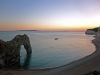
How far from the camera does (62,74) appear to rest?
23250mm

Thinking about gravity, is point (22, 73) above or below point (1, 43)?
below

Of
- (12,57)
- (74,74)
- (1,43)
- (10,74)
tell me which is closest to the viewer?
(74,74)

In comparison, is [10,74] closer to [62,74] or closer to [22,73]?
[22,73]

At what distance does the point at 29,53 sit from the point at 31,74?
22.1m

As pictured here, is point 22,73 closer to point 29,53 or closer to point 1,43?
point 1,43

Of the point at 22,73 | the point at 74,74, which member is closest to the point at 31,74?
the point at 22,73

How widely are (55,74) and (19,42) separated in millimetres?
17336

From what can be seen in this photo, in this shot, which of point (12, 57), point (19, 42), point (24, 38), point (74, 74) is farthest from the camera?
point (24, 38)

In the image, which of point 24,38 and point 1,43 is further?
point 24,38

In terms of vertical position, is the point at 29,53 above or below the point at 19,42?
below

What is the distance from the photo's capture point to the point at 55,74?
2377 centimetres

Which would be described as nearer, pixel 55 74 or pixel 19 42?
pixel 55 74

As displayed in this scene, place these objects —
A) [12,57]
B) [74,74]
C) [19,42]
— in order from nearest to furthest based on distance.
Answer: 1. [74,74]
2. [12,57]
3. [19,42]

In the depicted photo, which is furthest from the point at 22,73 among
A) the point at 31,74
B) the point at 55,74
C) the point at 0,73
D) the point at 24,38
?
the point at 24,38
